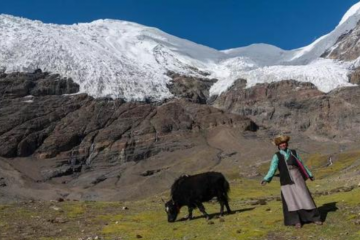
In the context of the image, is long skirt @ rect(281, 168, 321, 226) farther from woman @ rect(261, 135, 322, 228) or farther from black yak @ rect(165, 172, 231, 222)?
black yak @ rect(165, 172, 231, 222)

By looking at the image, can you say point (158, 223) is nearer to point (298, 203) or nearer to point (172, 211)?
point (172, 211)

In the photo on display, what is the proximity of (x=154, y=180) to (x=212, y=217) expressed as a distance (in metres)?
150

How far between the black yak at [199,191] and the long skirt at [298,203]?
20.3ft

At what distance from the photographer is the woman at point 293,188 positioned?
17.4 m

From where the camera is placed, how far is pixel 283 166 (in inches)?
714

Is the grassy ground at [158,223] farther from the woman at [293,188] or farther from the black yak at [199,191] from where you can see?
the black yak at [199,191]

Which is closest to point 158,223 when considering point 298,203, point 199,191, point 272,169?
point 199,191

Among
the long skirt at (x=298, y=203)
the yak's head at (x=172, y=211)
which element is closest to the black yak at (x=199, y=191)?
the yak's head at (x=172, y=211)

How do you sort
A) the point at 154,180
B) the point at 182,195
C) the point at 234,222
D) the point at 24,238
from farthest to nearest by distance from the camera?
the point at 154,180 < the point at 182,195 < the point at 24,238 < the point at 234,222

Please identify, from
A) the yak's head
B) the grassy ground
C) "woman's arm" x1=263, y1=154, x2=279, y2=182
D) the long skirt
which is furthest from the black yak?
the long skirt

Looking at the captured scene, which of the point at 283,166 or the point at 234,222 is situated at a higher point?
the point at 283,166

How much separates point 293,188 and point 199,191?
23.0 feet

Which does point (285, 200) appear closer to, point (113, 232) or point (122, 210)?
point (113, 232)

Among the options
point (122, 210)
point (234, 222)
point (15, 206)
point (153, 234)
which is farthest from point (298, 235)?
point (15, 206)
